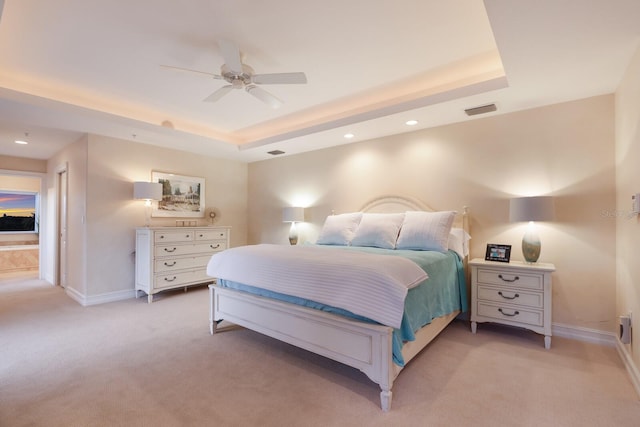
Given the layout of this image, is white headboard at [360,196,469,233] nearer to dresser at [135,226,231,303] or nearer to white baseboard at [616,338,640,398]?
white baseboard at [616,338,640,398]

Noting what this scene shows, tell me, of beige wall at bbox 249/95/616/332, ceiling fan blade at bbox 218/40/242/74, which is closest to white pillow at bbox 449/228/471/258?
beige wall at bbox 249/95/616/332

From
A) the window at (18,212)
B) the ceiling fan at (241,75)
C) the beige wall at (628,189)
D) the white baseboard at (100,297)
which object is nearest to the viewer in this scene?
the beige wall at (628,189)

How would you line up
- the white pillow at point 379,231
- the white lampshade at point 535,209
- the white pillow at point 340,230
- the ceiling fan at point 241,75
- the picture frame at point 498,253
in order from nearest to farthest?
the ceiling fan at point 241,75
the white lampshade at point 535,209
the picture frame at point 498,253
the white pillow at point 379,231
the white pillow at point 340,230

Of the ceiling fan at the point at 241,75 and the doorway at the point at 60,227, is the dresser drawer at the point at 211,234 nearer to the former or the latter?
the doorway at the point at 60,227

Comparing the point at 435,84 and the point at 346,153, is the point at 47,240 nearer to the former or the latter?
the point at 346,153

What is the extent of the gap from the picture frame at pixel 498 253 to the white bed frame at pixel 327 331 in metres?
0.71

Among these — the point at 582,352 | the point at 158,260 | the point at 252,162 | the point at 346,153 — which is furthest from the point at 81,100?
the point at 582,352

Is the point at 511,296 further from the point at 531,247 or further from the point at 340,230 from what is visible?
the point at 340,230

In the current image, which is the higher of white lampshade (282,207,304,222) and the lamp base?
white lampshade (282,207,304,222)

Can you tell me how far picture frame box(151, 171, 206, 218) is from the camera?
4694 mm

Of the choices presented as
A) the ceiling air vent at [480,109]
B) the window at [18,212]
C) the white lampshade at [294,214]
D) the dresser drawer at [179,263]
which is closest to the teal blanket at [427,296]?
the ceiling air vent at [480,109]

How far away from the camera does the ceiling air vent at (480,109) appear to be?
2989 mm

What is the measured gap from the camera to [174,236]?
4.29 meters

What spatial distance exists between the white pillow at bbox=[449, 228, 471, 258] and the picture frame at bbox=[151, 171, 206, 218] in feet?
13.7
